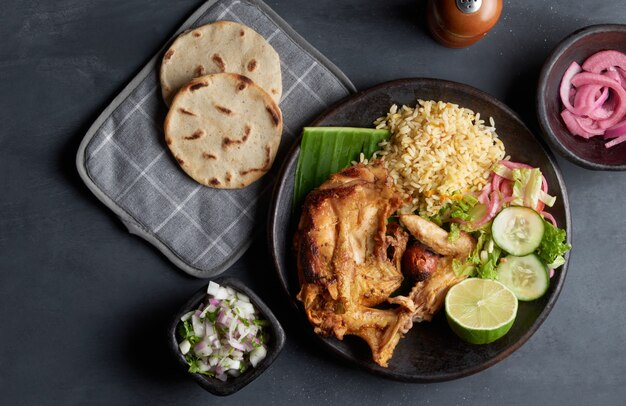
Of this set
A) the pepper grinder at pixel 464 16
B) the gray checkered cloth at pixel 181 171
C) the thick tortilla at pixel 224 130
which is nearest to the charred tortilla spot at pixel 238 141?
the thick tortilla at pixel 224 130

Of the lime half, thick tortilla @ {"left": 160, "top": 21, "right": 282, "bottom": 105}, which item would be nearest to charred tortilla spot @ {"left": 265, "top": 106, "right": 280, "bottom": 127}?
thick tortilla @ {"left": 160, "top": 21, "right": 282, "bottom": 105}

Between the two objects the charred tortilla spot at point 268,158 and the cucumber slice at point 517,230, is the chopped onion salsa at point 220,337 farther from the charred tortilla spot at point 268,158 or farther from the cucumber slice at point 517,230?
the cucumber slice at point 517,230

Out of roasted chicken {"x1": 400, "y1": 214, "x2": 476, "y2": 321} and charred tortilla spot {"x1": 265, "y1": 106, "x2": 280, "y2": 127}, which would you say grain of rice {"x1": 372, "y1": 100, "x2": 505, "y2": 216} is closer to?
roasted chicken {"x1": 400, "y1": 214, "x2": 476, "y2": 321}

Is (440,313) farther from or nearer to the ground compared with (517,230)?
nearer to the ground

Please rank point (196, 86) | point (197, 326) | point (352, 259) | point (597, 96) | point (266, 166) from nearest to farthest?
point (352, 259) → point (197, 326) → point (196, 86) → point (266, 166) → point (597, 96)

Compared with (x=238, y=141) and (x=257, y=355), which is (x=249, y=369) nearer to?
(x=257, y=355)

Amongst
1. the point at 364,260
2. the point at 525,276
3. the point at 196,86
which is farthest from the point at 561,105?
the point at 196,86

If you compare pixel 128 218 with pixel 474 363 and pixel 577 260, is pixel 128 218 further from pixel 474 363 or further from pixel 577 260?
pixel 577 260
